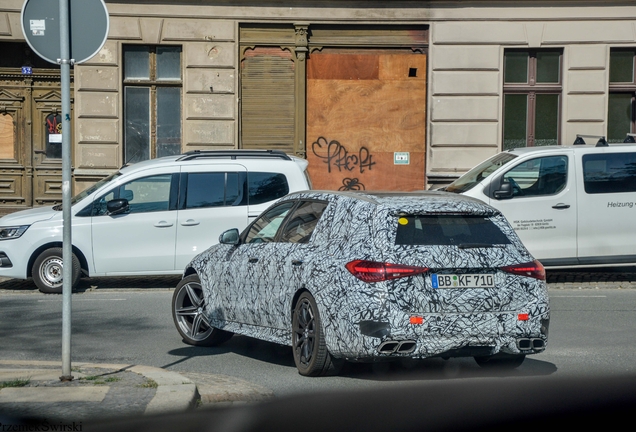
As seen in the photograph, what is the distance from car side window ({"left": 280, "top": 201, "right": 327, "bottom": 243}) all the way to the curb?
1.52 m

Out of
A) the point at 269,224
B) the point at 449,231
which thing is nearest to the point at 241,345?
the point at 269,224

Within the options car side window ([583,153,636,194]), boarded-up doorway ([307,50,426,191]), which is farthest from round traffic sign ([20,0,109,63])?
boarded-up doorway ([307,50,426,191])

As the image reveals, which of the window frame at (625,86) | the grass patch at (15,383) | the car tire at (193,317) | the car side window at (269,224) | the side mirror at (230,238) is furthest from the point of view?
the window frame at (625,86)

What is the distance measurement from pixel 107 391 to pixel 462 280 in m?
2.57

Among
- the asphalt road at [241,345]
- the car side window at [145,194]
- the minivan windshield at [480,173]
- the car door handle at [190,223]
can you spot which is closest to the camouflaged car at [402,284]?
the asphalt road at [241,345]

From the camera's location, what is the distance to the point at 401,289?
21.3 feet

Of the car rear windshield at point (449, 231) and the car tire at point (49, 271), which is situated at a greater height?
the car rear windshield at point (449, 231)

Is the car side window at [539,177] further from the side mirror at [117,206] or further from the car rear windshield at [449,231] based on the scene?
the car rear windshield at [449,231]

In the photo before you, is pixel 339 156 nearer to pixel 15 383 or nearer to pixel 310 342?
pixel 310 342

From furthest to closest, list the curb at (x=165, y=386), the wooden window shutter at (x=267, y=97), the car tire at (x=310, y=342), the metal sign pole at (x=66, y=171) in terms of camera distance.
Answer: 1. the wooden window shutter at (x=267, y=97)
2. the car tire at (x=310, y=342)
3. the metal sign pole at (x=66, y=171)
4. the curb at (x=165, y=386)

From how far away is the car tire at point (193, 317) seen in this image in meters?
8.70

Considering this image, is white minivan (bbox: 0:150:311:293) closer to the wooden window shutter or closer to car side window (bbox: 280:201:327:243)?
→ car side window (bbox: 280:201:327:243)

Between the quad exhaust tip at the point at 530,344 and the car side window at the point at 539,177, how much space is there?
6.94 m

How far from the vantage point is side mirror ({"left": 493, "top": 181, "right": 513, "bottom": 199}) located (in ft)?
43.9
